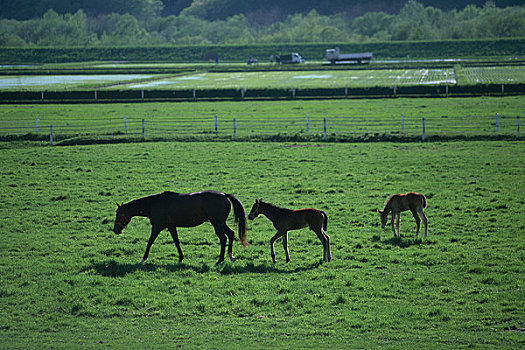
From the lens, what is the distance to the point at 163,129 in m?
34.6

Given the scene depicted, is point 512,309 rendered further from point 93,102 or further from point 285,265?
point 93,102

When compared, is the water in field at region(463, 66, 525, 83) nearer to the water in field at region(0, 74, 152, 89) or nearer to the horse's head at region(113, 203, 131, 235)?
the water in field at region(0, 74, 152, 89)

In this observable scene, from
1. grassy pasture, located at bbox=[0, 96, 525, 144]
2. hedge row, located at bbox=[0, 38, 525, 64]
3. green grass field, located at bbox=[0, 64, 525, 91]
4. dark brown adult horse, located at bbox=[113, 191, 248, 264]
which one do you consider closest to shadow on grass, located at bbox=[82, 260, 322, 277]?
dark brown adult horse, located at bbox=[113, 191, 248, 264]

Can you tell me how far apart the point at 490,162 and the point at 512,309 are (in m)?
14.9

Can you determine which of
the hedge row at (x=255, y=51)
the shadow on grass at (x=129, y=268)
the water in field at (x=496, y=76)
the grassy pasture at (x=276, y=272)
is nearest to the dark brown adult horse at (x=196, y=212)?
the shadow on grass at (x=129, y=268)

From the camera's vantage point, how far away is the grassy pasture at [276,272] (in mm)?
9070

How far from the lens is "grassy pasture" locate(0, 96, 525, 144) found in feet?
107

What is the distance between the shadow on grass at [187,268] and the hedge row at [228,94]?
139 ft

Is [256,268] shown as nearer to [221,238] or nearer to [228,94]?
[221,238]

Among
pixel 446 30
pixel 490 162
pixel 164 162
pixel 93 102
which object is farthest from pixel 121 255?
pixel 446 30

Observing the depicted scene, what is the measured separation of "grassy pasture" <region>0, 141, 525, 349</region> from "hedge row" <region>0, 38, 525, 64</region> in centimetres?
10773

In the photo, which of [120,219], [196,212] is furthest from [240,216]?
[120,219]

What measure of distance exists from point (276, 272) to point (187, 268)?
1.91m

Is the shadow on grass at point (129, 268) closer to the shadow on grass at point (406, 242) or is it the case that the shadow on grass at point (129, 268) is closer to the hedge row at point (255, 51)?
the shadow on grass at point (406, 242)
